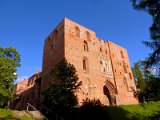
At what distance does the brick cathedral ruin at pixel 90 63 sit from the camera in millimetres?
24516

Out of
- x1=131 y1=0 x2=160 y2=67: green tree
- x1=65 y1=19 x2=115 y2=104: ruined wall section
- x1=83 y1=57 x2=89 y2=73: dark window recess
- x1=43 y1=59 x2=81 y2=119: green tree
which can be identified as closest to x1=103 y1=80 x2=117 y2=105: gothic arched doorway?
x1=65 y1=19 x2=115 y2=104: ruined wall section

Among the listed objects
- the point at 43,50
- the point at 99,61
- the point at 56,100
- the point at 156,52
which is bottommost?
the point at 56,100

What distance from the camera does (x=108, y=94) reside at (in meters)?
27.3

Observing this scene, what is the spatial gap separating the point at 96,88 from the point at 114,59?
29.5 ft

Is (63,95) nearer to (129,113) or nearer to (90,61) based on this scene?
(129,113)

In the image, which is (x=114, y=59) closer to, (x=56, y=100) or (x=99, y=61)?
(x=99, y=61)

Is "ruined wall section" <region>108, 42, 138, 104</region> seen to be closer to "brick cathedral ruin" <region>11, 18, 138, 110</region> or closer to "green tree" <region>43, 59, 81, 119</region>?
"brick cathedral ruin" <region>11, 18, 138, 110</region>

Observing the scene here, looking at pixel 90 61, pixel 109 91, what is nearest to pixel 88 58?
pixel 90 61

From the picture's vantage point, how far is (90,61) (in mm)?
26828

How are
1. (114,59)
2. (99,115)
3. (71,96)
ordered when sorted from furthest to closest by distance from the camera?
(114,59)
(71,96)
(99,115)

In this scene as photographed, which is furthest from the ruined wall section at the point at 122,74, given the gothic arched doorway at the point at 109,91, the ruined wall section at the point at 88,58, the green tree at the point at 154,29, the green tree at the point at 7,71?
the green tree at the point at 154,29

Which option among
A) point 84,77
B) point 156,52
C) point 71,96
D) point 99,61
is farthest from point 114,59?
point 156,52

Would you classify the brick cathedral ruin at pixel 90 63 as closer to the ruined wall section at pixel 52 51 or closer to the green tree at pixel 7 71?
the ruined wall section at pixel 52 51

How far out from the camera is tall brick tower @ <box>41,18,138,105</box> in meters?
24.5
